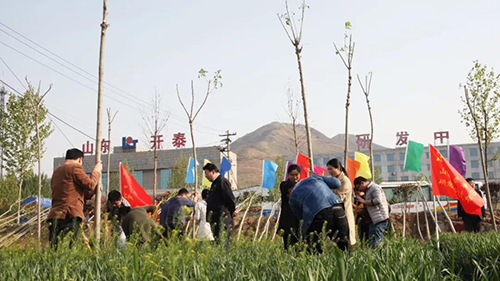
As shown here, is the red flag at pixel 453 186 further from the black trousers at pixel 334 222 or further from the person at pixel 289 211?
the black trousers at pixel 334 222

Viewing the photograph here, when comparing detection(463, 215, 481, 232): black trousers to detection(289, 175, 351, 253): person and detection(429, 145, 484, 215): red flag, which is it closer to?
detection(429, 145, 484, 215): red flag

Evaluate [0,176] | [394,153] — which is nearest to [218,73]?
[0,176]

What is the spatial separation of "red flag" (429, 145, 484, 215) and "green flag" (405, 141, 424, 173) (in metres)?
2.19

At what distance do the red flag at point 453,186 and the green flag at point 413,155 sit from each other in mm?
2185

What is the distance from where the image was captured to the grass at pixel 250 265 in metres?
2.61

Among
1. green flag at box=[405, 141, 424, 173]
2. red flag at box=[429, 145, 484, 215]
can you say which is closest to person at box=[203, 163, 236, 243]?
red flag at box=[429, 145, 484, 215]

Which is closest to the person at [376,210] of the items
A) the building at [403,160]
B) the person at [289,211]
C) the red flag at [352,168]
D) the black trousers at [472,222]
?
the person at [289,211]

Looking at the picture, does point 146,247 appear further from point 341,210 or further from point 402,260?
point 402,260

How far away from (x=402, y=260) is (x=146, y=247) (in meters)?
2.44

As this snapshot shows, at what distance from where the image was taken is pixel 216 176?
768 cm

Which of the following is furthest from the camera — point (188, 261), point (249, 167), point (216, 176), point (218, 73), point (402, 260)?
point (249, 167)

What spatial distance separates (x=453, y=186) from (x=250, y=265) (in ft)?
24.1

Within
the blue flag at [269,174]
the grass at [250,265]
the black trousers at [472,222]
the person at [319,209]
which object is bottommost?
the black trousers at [472,222]

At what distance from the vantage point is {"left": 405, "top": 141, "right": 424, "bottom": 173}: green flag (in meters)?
12.3
